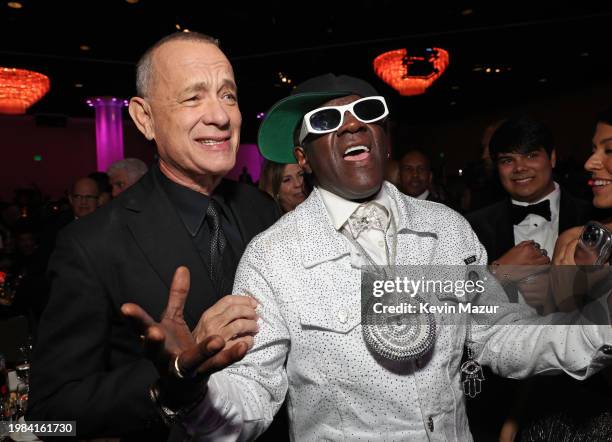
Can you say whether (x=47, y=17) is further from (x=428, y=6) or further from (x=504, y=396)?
(x=504, y=396)

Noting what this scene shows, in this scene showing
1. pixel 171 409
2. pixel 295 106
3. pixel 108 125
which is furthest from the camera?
pixel 108 125

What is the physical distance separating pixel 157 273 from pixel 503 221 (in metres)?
2.41

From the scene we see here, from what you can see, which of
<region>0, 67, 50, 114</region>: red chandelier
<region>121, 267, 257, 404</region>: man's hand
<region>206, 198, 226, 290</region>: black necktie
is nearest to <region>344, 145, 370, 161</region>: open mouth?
<region>206, 198, 226, 290</region>: black necktie

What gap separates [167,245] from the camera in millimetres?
1753

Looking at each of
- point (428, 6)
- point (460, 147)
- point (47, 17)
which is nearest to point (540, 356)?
point (428, 6)

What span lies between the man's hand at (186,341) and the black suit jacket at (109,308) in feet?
0.93

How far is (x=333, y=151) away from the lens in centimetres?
179

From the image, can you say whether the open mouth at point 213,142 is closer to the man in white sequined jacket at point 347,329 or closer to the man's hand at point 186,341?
the man in white sequined jacket at point 347,329

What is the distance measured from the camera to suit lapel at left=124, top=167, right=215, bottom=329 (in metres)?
1.71

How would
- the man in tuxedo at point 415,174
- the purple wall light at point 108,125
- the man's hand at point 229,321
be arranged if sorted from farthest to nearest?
the purple wall light at point 108,125 < the man in tuxedo at point 415,174 < the man's hand at point 229,321

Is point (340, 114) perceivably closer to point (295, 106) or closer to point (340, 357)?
point (295, 106)

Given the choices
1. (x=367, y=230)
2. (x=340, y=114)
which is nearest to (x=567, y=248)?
(x=367, y=230)

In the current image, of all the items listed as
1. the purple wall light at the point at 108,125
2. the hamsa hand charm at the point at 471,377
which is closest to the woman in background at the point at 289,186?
the hamsa hand charm at the point at 471,377

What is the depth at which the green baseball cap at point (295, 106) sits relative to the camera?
182cm
